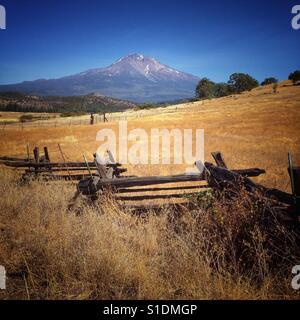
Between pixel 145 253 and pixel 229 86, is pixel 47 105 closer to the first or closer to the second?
pixel 229 86

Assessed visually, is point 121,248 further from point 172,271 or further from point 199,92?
point 199,92

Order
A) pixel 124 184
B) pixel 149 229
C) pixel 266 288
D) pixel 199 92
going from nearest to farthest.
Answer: pixel 266 288 → pixel 149 229 → pixel 124 184 → pixel 199 92

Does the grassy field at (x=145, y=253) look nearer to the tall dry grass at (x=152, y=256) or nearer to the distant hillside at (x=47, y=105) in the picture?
the tall dry grass at (x=152, y=256)

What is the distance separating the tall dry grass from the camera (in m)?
3.07

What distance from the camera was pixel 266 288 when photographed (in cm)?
289

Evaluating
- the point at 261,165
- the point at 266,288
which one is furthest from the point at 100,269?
the point at 261,165

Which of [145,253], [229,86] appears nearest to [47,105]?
[229,86]

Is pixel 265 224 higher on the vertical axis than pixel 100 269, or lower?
higher

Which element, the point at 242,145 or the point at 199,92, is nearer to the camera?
the point at 242,145

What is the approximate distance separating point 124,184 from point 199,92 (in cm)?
10787

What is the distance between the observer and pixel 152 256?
3.88 metres

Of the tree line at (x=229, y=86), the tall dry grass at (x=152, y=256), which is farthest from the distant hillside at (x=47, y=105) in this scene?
the tall dry grass at (x=152, y=256)

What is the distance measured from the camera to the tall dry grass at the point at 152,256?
3.07 meters

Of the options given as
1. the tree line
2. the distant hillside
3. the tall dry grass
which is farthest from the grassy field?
the distant hillside
